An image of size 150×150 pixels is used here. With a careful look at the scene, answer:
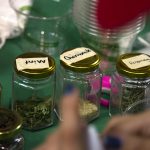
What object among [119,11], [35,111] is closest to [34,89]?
[35,111]

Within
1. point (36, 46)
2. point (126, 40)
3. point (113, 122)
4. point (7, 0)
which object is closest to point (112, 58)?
point (126, 40)

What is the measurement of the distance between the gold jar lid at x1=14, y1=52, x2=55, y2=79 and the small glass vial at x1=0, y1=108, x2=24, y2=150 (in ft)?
0.25

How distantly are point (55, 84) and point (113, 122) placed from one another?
32cm

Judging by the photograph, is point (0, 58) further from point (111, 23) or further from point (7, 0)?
point (111, 23)

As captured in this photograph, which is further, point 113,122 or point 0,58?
point 0,58

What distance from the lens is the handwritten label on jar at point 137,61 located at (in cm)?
81

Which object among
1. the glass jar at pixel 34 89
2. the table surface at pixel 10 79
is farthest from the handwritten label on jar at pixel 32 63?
the table surface at pixel 10 79

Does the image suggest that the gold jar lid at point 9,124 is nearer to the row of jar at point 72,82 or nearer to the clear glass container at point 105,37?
the row of jar at point 72,82

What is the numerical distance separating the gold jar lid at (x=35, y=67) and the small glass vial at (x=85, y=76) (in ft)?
0.10

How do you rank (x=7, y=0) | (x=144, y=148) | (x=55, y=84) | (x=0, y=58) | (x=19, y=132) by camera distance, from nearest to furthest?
(x=144, y=148), (x=19, y=132), (x=55, y=84), (x=0, y=58), (x=7, y=0)

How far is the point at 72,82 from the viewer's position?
83 cm

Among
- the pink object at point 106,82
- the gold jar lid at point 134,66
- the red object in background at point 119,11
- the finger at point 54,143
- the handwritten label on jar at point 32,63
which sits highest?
the red object in background at point 119,11

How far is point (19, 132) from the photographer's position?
0.71m

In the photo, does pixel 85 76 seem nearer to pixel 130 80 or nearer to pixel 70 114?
pixel 130 80
